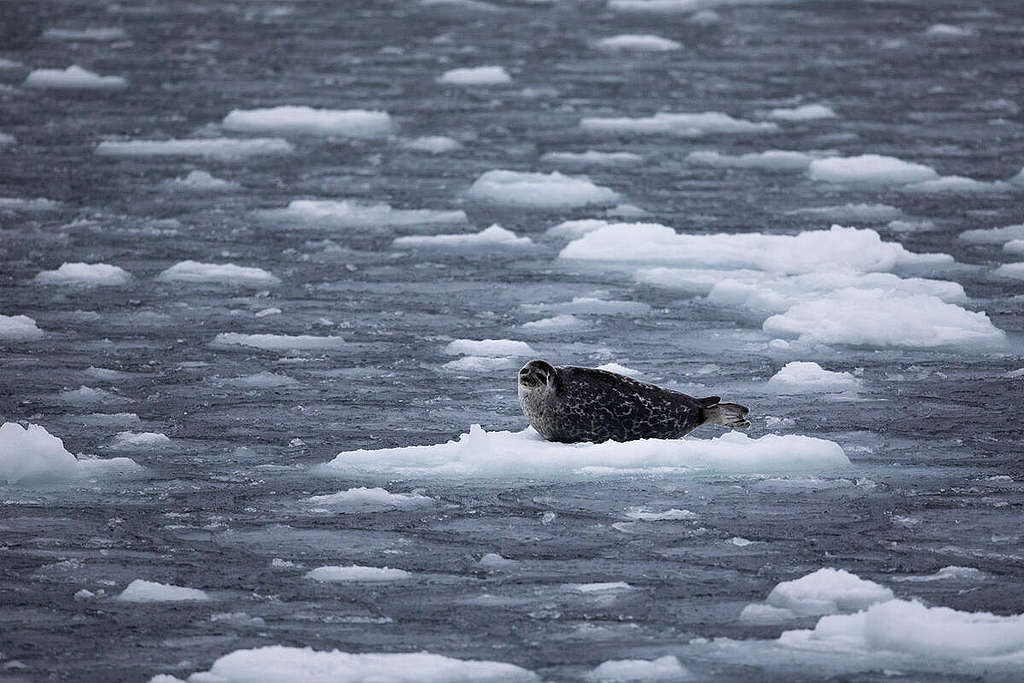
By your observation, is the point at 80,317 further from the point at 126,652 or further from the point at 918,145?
the point at 918,145

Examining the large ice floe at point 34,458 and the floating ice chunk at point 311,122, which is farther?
the floating ice chunk at point 311,122

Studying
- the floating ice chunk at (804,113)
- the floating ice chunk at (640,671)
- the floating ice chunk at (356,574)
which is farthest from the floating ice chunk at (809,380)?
the floating ice chunk at (804,113)

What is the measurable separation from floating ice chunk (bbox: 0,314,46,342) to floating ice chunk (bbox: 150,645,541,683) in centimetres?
470

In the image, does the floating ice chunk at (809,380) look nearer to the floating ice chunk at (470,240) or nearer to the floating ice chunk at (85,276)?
the floating ice chunk at (470,240)

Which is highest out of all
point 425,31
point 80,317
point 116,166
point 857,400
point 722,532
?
point 425,31

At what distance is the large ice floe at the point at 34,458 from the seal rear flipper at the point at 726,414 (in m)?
2.37

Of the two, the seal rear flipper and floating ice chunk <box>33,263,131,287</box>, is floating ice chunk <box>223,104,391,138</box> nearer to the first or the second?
floating ice chunk <box>33,263,131,287</box>

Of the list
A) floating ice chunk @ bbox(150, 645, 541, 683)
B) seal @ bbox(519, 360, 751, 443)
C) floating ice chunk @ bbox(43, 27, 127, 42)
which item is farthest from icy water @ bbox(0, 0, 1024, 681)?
floating ice chunk @ bbox(43, 27, 127, 42)

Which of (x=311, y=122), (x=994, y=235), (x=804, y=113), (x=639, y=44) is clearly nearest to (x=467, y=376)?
(x=994, y=235)

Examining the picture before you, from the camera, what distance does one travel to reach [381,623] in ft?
17.8

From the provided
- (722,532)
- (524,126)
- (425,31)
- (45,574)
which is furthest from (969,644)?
(425,31)

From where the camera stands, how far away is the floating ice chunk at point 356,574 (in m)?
5.83

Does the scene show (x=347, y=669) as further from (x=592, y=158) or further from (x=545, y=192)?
(x=592, y=158)

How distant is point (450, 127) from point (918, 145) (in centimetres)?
400
